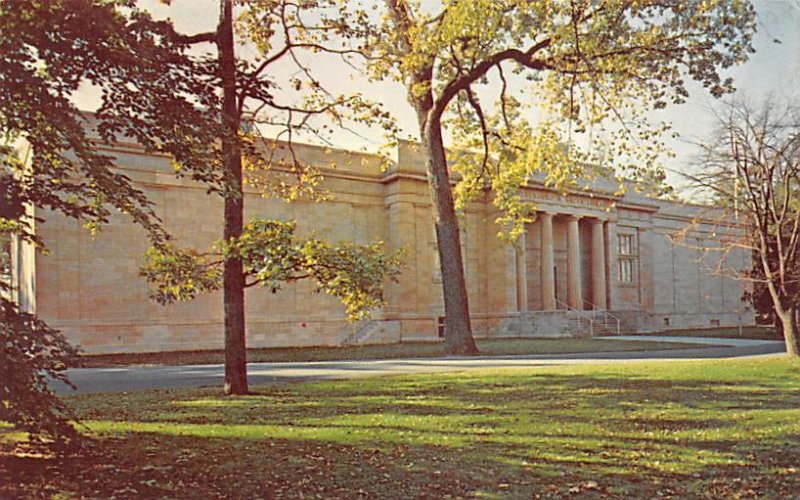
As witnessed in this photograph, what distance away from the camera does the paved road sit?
14.9 m

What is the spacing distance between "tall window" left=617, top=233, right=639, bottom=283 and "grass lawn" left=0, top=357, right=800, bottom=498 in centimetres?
3830

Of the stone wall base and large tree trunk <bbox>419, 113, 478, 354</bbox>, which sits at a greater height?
large tree trunk <bbox>419, 113, 478, 354</bbox>

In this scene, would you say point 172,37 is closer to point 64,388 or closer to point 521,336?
point 64,388

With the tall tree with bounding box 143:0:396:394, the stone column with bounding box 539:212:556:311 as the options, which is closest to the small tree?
the tall tree with bounding box 143:0:396:394

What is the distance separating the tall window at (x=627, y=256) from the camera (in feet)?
163

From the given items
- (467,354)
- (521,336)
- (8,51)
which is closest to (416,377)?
(467,354)

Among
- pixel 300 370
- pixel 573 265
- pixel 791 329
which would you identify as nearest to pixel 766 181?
pixel 791 329

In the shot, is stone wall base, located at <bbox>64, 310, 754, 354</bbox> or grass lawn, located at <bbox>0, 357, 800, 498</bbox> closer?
grass lawn, located at <bbox>0, 357, 800, 498</bbox>

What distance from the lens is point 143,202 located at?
699 cm

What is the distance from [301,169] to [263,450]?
8.10m

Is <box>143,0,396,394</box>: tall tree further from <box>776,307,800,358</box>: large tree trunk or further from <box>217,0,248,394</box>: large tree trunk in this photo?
<box>776,307,800,358</box>: large tree trunk

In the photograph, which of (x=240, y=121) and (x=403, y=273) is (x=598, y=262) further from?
(x=240, y=121)

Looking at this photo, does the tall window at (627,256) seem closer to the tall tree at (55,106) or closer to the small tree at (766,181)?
the small tree at (766,181)

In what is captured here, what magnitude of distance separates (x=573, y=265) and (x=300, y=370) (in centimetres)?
2924
